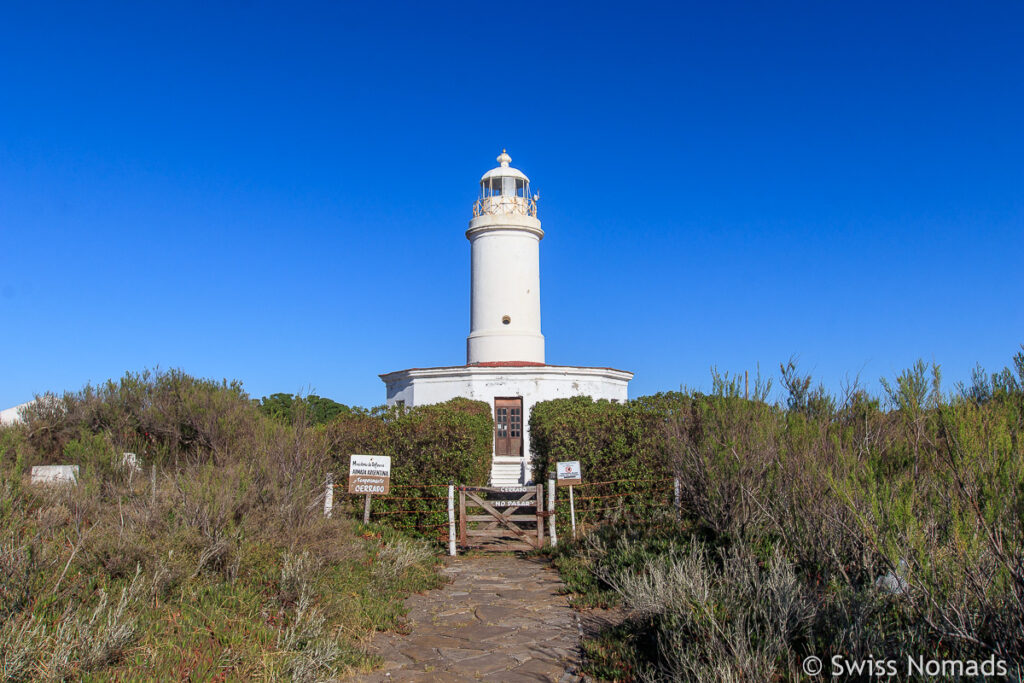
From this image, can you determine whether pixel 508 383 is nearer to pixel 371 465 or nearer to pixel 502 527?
pixel 502 527

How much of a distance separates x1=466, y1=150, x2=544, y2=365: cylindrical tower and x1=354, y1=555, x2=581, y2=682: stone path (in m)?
12.5

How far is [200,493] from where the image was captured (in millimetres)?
7500

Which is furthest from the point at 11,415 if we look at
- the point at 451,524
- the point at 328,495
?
the point at 451,524

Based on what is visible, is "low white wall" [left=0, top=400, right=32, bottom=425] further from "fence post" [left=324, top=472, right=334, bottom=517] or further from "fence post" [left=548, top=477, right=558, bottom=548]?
"fence post" [left=548, top=477, right=558, bottom=548]

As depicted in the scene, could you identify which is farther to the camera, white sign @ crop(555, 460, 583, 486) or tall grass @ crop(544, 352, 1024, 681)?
white sign @ crop(555, 460, 583, 486)

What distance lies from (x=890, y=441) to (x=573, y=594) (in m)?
4.07

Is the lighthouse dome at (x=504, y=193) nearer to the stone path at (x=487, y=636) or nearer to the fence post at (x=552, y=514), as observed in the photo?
the fence post at (x=552, y=514)

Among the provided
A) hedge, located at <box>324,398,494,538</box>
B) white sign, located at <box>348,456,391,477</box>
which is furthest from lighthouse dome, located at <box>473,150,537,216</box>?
white sign, located at <box>348,456,391,477</box>

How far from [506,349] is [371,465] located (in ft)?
33.4

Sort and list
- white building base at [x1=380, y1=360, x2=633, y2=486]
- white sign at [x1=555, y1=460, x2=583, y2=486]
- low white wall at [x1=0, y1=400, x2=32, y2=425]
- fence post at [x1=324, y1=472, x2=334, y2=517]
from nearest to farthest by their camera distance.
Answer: fence post at [x1=324, y1=472, x2=334, y2=517] → white sign at [x1=555, y1=460, x2=583, y2=486] → low white wall at [x1=0, y1=400, x2=32, y2=425] → white building base at [x1=380, y1=360, x2=633, y2=486]

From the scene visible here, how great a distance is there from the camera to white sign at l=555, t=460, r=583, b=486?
12109mm

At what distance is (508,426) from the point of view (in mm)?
19344

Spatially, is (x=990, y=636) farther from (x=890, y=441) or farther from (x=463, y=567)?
(x=463, y=567)

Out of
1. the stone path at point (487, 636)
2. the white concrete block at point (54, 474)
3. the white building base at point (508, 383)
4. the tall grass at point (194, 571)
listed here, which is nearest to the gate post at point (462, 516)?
the tall grass at point (194, 571)
